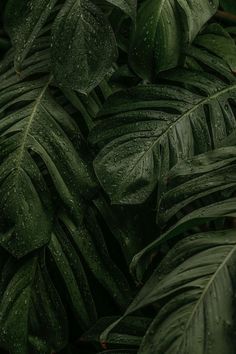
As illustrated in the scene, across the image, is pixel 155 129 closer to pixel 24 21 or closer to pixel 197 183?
pixel 197 183

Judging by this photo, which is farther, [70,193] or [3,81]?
[3,81]

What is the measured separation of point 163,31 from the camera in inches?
50.0

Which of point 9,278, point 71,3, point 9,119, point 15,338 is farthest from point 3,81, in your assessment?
point 15,338

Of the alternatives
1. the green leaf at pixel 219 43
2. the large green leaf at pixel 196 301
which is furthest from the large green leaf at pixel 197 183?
the green leaf at pixel 219 43

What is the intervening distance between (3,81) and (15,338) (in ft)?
Result: 1.74

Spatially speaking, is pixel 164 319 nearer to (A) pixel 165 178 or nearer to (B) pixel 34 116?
(A) pixel 165 178

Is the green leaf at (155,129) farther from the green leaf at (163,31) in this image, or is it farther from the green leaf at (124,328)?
the green leaf at (124,328)

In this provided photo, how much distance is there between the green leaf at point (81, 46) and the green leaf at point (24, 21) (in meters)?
0.03

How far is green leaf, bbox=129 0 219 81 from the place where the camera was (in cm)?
126

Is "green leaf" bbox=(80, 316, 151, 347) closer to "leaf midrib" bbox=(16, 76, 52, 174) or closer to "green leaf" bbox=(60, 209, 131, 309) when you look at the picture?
"green leaf" bbox=(60, 209, 131, 309)

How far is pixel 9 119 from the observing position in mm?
1275

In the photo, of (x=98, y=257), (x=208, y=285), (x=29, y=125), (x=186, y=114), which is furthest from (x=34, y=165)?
(x=208, y=285)

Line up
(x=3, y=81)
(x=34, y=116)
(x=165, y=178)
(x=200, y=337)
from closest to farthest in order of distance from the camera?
1. (x=200, y=337)
2. (x=165, y=178)
3. (x=34, y=116)
4. (x=3, y=81)

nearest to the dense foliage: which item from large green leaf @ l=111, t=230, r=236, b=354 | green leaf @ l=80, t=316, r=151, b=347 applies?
green leaf @ l=80, t=316, r=151, b=347
